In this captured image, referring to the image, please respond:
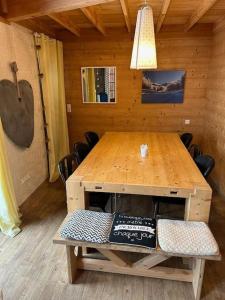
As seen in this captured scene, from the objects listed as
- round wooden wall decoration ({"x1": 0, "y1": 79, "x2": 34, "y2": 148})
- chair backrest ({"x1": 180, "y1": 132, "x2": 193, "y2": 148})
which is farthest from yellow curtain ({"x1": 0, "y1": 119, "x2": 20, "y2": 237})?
chair backrest ({"x1": 180, "y1": 132, "x2": 193, "y2": 148})

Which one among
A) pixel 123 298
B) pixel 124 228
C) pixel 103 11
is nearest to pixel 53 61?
pixel 103 11

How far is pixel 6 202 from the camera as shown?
2414 millimetres

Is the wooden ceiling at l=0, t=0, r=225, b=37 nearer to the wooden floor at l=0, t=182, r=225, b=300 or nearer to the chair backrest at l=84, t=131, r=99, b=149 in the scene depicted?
the chair backrest at l=84, t=131, r=99, b=149

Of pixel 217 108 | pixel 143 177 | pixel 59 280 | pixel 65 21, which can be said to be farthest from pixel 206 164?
pixel 65 21

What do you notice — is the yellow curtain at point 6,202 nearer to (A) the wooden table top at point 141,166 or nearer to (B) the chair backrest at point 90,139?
(A) the wooden table top at point 141,166

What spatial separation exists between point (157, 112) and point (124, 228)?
3.02 m

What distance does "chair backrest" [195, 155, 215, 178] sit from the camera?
7.57ft

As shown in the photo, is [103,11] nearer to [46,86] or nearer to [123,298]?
[46,86]

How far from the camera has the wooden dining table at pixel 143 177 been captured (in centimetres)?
183

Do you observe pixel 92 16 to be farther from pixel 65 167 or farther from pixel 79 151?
pixel 65 167

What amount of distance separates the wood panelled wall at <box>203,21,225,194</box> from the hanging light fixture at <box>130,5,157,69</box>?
1584 millimetres

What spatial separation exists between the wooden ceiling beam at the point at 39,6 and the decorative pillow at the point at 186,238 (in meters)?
2.11

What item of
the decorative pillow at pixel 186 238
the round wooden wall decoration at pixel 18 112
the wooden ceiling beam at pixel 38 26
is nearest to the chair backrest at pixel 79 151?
the round wooden wall decoration at pixel 18 112

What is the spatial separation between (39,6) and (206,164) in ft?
7.90
